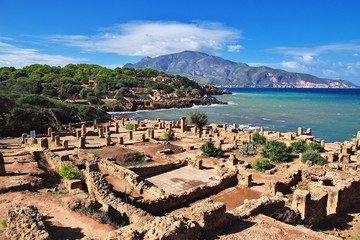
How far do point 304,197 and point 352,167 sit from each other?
8.10 m

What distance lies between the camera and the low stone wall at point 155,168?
1683 cm

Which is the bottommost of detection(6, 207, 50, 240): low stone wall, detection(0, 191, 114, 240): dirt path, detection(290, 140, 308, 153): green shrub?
detection(290, 140, 308, 153): green shrub

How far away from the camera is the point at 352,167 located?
1594 centimetres

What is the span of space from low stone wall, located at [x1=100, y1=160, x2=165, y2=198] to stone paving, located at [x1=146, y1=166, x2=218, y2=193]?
1.28 m

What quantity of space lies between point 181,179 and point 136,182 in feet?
11.6

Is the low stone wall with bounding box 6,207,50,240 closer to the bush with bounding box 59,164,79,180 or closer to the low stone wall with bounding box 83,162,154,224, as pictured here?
the low stone wall with bounding box 83,162,154,224

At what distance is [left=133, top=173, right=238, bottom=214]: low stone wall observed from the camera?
1173cm

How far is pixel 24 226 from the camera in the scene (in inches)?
270

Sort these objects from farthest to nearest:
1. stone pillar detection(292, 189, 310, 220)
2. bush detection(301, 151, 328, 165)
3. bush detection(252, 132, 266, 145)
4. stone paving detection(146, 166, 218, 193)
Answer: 1. bush detection(252, 132, 266, 145)
2. bush detection(301, 151, 328, 165)
3. stone paving detection(146, 166, 218, 193)
4. stone pillar detection(292, 189, 310, 220)

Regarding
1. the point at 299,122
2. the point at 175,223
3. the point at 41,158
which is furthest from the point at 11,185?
the point at 299,122

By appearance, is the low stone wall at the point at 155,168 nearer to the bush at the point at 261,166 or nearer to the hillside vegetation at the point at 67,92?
the bush at the point at 261,166

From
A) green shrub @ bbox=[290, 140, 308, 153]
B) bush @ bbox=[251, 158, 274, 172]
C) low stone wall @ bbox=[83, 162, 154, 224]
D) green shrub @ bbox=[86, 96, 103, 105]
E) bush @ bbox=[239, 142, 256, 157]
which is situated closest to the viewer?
low stone wall @ bbox=[83, 162, 154, 224]

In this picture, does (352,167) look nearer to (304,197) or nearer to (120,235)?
(304,197)

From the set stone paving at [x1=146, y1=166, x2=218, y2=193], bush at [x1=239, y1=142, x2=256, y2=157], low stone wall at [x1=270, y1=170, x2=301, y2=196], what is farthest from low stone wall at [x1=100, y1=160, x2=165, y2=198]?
bush at [x1=239, y1=142, x2=256, y2=157]
